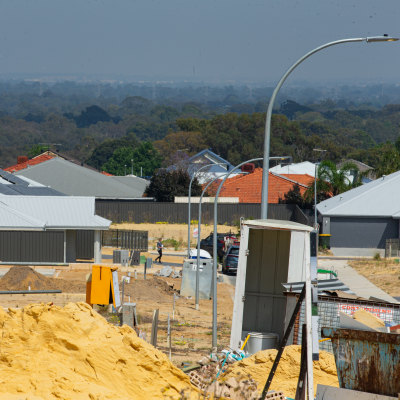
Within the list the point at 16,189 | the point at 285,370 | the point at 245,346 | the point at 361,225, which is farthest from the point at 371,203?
the point at 285,370

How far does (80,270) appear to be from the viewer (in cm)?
4038

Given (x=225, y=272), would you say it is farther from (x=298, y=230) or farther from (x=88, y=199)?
(x=298, y=230)

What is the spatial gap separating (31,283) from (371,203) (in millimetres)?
32622

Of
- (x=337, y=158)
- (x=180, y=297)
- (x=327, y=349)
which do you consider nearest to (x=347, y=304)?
(x=327, y=349)

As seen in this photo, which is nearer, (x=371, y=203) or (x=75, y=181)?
(x=371, y=203)

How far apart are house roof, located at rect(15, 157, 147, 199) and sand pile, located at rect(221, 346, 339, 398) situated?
6316 centimetres

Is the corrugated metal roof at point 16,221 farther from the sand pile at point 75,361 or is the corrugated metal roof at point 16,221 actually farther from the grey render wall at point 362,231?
the sand pile at point 75,361

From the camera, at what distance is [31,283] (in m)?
32.6

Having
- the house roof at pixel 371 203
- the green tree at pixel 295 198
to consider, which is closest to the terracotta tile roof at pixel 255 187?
the green tree at pixel 295 198

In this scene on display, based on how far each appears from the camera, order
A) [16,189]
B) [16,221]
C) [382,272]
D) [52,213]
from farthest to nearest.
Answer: [16,189]
[382,272]
[52,213]
[16,221]

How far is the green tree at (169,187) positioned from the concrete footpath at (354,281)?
80.0ft

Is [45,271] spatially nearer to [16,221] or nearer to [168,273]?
[16,221]

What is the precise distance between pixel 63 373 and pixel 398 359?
4.35 meters

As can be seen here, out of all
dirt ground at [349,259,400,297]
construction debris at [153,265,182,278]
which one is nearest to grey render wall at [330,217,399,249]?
dirt ground at [349,259,400,297]
